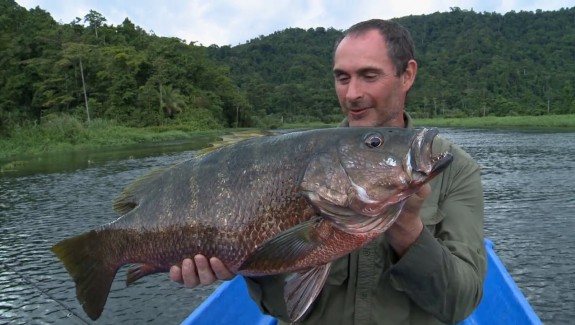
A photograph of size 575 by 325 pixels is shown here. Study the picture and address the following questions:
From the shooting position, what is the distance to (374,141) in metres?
2.34

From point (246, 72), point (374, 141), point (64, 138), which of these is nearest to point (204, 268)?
point (374, 141)

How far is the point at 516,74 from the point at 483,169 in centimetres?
11156

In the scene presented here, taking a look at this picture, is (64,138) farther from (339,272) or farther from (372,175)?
(372,175)

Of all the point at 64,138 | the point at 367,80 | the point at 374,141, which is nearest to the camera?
the point at 374,141

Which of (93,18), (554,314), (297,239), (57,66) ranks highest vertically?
(93,18)

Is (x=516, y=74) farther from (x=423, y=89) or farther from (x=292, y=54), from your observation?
(x=292, y=54)

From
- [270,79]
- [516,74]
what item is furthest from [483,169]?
[270,79]

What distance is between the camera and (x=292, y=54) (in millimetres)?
177375

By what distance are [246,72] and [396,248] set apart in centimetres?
16227

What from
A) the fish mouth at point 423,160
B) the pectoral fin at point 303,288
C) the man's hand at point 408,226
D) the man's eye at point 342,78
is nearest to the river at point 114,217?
the pectoral fin at point 303,288

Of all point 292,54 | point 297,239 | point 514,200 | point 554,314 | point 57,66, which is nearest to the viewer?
point 297,239

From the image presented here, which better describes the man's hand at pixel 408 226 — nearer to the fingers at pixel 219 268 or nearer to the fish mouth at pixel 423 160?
the fish mouth at pixel 423 160

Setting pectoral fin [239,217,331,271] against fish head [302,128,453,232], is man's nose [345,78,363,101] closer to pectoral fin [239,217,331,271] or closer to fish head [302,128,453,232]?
fish head [302,128,453,232]

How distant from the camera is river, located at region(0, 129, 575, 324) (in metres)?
9.28
